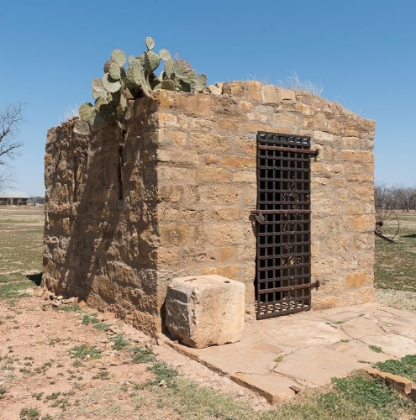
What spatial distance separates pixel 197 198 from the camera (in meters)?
4.68

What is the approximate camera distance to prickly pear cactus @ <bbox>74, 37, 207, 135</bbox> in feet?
15.5

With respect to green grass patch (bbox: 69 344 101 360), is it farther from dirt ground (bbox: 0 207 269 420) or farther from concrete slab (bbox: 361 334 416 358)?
concrete slab (bbox: 361 334 416 358)

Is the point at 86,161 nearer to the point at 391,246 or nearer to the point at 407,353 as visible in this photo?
the point at 407,353

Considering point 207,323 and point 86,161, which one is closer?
point 207,323

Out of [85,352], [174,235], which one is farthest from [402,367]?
[85,352]

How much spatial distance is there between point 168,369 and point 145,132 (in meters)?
2.39

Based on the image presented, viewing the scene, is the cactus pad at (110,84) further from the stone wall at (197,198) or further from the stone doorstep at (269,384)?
the stone doorstep at (269,384)

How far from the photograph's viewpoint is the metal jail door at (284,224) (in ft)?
16.9

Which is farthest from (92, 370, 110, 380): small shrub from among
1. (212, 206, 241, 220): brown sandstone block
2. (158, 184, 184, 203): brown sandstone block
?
(212, 206, 241, 220): brown sandstone block

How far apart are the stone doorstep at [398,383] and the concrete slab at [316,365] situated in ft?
A: 0.76

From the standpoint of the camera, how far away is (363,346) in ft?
13.8

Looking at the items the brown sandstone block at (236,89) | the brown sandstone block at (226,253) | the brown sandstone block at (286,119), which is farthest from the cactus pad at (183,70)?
the brown sandstone block at (226,253)

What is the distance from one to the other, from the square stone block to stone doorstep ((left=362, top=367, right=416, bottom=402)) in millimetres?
1319

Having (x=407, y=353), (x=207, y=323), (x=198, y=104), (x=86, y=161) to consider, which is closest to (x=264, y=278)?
(x=207, y=323)
